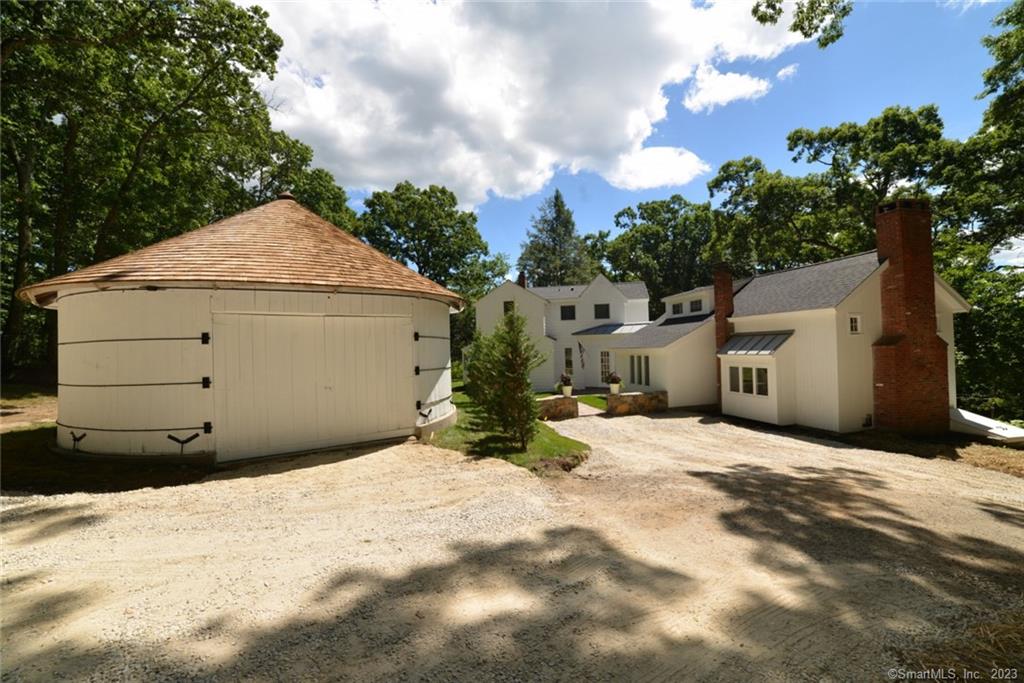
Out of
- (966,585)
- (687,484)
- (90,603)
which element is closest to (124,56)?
(90,603)

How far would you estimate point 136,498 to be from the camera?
5.98m

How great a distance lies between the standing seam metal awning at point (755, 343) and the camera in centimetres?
1548

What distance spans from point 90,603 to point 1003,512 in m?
10.8

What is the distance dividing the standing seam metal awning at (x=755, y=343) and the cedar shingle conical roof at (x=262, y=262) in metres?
11.8

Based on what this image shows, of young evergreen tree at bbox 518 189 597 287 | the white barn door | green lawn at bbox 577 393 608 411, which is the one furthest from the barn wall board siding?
young evergreen tree at bbox 518 189 597 287

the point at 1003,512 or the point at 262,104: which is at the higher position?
the point at 262,104

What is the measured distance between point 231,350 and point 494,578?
6.79 m

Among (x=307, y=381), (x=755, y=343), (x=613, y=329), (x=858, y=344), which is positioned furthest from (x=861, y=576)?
(x=613, y=329)

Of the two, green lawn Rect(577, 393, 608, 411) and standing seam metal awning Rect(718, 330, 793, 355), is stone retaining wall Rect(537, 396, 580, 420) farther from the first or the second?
standing seam metal awning Rect(718, 330, 793, 355)

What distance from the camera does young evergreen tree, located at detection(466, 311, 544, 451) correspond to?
901 cm

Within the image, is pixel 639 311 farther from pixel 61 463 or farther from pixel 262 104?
pixel 61 463

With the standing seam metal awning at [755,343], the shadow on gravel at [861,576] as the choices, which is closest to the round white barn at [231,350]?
the shadow on gravel at [861,576]

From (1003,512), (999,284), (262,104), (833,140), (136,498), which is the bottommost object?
(1003,512)

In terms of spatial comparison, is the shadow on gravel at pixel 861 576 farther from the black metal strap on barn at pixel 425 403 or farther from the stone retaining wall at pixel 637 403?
the stone retaining wall at pixel 637 403
